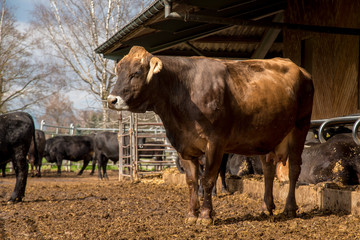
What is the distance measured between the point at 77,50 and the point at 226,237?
25.6 metres

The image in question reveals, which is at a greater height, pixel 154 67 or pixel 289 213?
pixel 154 67

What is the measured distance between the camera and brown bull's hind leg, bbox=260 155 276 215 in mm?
5492

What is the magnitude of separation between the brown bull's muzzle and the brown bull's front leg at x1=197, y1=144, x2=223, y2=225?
38.3 inches

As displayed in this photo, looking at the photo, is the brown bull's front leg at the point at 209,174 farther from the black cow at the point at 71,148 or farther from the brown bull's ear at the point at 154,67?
the black cow at the point at 71,148

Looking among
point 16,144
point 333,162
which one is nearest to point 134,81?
point 333,162

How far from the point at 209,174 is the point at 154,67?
125 centimetres

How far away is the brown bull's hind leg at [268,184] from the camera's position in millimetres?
5492

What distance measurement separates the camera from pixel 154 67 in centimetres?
482

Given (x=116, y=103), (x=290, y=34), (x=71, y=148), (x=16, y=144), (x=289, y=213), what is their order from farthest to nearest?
1. (x=71, y=148)
2. (x=290, y=34)
3. (x=16, y=144)
4. (x=289, y=213)
5. (x=116, y=103)

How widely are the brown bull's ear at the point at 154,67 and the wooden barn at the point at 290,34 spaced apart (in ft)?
5.89

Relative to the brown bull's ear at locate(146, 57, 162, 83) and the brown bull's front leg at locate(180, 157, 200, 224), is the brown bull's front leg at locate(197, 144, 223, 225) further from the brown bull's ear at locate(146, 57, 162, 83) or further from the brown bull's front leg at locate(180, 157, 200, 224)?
the brown bull's ear at locate(146, 57, 162, 83)

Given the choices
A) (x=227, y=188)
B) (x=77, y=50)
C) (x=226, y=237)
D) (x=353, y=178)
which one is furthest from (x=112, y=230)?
(x=77, y=50)

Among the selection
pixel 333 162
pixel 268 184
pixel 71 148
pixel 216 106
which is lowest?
pixel 71 148

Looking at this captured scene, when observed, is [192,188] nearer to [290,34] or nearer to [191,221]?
[191,221]
